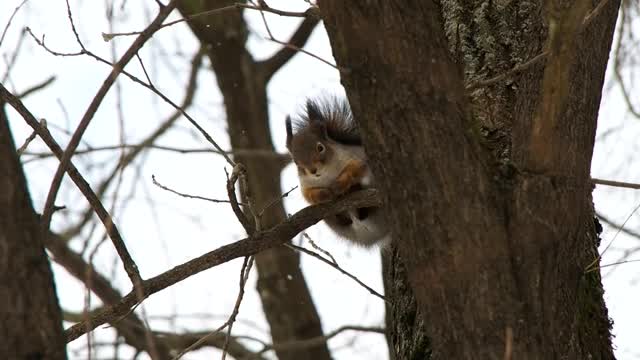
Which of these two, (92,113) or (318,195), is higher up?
(318,195)

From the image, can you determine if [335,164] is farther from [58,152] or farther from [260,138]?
[260,138]

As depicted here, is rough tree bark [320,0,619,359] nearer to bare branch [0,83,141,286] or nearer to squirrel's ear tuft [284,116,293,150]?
bare branch [0,83,141,286]

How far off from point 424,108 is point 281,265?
271 cm

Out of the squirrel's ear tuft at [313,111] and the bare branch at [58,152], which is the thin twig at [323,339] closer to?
the squirrel's ear tuft at [313,111]

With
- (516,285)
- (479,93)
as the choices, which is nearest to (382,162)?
(516,285)

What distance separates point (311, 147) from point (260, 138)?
1.41m

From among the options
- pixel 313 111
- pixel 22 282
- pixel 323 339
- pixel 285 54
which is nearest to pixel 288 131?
pixel 313 111

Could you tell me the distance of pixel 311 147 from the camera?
2.92 meters

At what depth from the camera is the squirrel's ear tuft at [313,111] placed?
3094mm

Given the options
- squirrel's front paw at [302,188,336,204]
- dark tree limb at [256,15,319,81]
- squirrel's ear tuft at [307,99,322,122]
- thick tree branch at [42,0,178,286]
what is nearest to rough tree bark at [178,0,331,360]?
dark tree limb at [256,15,319,81]

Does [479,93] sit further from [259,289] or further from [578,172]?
[259,289]

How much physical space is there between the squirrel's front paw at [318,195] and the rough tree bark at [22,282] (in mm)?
1498

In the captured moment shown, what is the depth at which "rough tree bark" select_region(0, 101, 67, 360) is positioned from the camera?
1.31 meters

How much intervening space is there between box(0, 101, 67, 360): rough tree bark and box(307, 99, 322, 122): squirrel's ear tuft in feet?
5.82
